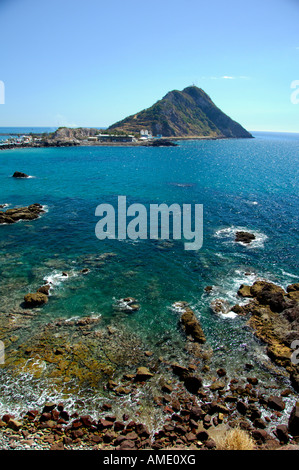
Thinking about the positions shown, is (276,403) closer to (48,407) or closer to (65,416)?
(65,416)

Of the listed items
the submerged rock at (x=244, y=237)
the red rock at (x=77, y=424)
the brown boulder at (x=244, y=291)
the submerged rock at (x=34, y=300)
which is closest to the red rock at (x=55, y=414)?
the red rock at (x=77, y=424)

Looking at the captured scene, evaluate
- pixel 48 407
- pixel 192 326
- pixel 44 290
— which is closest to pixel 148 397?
pixel 48 407

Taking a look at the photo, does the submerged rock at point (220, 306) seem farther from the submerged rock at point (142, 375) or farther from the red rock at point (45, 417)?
the red rock at point (45, 417)

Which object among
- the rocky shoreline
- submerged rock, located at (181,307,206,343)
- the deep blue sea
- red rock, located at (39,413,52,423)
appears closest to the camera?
the rocky shoreline

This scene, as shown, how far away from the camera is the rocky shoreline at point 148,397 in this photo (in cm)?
1634

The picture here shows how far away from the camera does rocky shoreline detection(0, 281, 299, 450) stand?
53.6 feet

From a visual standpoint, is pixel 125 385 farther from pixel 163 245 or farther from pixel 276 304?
pixel 163 245

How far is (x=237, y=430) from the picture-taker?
16.1 metres

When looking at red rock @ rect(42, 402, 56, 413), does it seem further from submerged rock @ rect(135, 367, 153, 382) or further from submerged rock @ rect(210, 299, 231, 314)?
submerged rock @ rect(210, 299, 231, 314)

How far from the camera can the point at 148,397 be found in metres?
19.2

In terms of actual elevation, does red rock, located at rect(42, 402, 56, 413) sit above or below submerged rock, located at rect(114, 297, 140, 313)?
below

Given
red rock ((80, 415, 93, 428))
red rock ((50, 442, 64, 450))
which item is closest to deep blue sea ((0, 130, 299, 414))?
red rock ((80, 415, 93, 428))
